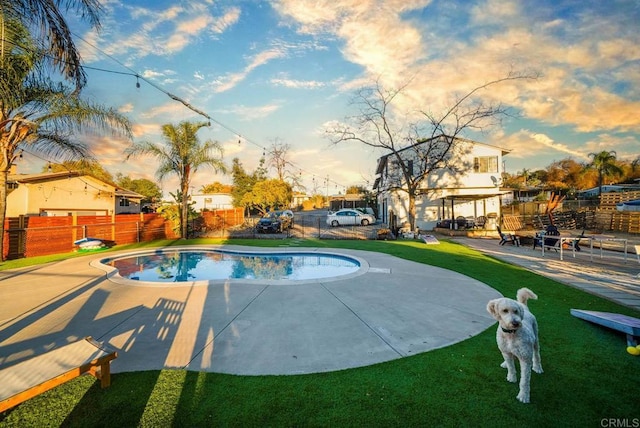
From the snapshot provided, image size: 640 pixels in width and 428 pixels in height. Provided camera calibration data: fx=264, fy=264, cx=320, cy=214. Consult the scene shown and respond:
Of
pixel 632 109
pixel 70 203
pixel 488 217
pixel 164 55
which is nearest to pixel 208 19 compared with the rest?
pixel 164 55

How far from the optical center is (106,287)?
6.70 m

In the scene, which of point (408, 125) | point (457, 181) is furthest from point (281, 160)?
point (457, 181)

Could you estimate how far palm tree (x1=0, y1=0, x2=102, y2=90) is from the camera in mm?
4543

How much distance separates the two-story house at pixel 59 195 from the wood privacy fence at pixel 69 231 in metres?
4.54

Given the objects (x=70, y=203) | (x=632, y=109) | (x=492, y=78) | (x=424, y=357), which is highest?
(x=492, y=78)

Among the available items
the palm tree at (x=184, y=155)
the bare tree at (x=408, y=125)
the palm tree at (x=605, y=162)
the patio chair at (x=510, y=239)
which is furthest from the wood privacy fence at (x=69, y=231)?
the palm tree at (x=605, y=162)

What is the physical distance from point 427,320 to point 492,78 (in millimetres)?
17340

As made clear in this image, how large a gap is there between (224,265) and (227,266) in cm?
28

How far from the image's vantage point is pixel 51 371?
2416 mm

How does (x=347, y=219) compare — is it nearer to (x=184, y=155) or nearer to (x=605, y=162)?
(x=184, y=155)

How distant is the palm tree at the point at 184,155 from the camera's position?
17297 millimetres

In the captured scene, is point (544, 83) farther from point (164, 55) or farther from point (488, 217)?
point (164, 55)

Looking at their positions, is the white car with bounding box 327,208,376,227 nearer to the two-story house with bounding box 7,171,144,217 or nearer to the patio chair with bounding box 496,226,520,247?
the patio chair with bounding box 496,226,520,247

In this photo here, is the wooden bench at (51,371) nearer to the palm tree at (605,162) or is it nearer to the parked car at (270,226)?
the parked car at (270,226)
